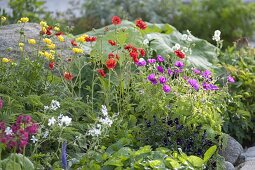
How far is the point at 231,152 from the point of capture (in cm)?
526

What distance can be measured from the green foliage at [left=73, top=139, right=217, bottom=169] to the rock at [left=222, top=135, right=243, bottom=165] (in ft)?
2.74

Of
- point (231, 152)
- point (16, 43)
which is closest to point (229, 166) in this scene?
point (231, 152)

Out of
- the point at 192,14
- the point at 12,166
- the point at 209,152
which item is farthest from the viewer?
the point at 192,14

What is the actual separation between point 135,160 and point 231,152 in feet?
4.26

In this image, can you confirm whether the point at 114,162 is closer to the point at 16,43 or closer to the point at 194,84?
the point at 194,84

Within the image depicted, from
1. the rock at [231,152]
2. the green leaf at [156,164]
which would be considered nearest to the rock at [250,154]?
the rock at [231,152]

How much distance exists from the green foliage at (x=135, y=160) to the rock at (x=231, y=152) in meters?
0.83

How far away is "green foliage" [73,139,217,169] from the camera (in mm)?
4129

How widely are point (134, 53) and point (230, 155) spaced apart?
46.2 inches

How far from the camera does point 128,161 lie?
4207 mm

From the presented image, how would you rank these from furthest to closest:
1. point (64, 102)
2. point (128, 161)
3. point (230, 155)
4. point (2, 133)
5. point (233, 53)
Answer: point (233, 53) < point (230, 155) < point (64, 102) < point (128, 161) < point (2, 133)

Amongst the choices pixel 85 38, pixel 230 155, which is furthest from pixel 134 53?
pixel 230 155

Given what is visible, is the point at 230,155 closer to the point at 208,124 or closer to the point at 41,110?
the point at 208,124

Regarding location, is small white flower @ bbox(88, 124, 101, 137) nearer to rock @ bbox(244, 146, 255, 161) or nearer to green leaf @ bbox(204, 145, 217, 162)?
green leaf @ bbox(204, 145, 217, 162)
